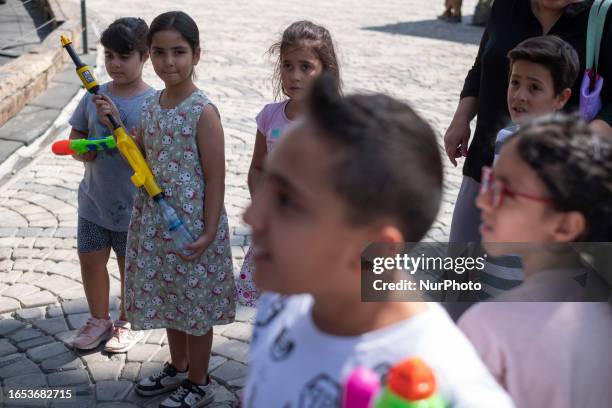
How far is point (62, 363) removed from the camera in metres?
3.30

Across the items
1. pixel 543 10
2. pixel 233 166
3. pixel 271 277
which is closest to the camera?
pixel 271 277

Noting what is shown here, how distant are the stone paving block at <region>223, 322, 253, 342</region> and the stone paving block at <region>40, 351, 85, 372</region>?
715mm

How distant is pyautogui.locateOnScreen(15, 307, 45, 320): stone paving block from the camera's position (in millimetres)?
3686

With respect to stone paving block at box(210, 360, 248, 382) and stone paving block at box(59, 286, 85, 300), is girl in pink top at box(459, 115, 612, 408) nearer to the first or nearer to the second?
stone paving block at box(210, 360, 248, 382)

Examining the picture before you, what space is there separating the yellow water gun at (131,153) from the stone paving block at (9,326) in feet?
4.17

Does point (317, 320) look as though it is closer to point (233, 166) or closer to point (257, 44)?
point (233, 166)

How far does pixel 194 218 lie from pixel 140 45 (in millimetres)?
942

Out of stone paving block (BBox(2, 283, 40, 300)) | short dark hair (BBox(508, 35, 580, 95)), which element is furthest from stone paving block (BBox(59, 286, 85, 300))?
short dark hair (BBox(508, 35, 580, 95))

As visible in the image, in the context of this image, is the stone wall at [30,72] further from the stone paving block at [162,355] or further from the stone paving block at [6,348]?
the stone paving block at [162,355]

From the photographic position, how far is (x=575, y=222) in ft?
4.74

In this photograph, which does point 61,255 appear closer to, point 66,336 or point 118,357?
point 66,336

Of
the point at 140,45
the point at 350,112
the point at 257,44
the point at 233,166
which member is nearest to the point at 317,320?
the point at 350,112

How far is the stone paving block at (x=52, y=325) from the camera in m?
3.58

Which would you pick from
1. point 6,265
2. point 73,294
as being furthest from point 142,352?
point 6,265
